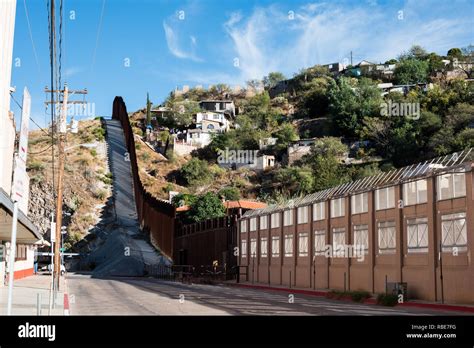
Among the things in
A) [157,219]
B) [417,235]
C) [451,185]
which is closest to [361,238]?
[417,235]

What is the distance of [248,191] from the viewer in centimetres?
12544

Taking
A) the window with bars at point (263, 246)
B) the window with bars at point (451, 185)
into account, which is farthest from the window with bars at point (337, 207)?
the window with bars at point (263, 246)

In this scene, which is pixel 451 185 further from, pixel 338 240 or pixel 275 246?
pixel 275 246

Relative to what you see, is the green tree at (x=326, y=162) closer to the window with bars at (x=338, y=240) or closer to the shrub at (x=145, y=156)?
the shrub at (x=145, y=156)

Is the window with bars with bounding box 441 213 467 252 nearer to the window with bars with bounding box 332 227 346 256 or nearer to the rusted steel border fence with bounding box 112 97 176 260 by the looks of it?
the window with bars with bounding box 332 227 346 256

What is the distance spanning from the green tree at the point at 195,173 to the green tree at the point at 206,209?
109ft

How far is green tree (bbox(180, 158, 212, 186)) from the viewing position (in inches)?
5084

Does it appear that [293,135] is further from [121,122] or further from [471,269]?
[471,269]

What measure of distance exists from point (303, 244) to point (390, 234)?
467 inches

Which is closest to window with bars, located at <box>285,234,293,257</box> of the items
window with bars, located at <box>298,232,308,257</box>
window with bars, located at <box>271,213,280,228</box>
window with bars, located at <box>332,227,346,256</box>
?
window with bars, located at <box>298,232,308,257</box>

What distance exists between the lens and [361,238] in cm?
3500
